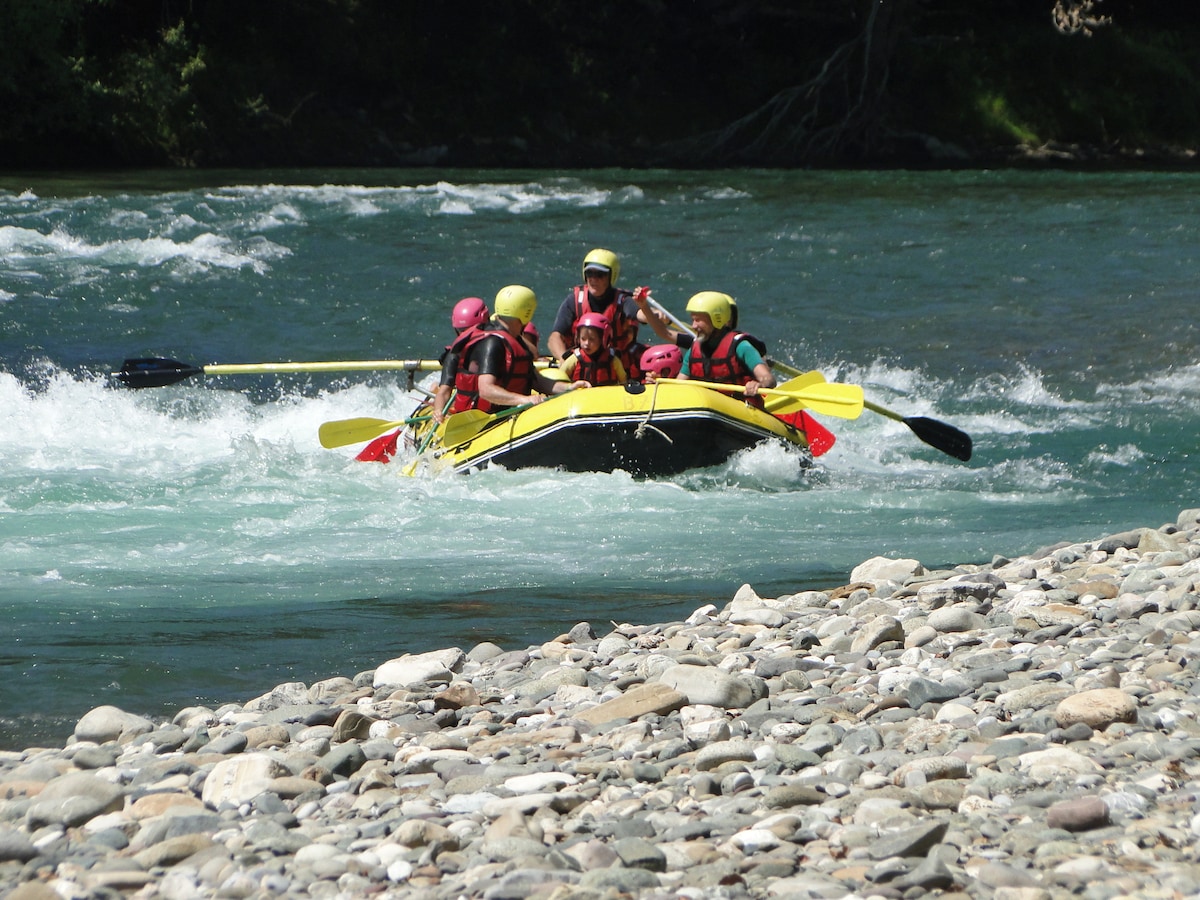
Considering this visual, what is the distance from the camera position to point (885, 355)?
1255cm

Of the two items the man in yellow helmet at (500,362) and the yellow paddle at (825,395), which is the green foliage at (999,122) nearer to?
the yellow paddle at (825,395)

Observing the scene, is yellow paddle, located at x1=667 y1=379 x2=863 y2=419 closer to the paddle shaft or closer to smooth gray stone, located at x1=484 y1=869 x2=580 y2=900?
the paddle shaft

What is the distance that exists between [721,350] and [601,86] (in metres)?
21.3

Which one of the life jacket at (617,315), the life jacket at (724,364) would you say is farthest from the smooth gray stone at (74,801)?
the life jacket at (617,315)

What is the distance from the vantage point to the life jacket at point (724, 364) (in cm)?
883

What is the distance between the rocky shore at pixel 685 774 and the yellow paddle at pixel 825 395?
11.4 ft

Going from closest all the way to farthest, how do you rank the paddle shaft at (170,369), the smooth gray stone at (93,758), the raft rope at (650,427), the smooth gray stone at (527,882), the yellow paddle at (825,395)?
the smooth gray stone at (527,882) < the smooth gray stone at (93,758) < the raft rope at (650,427) < the yellow paddle at (825,395) < the paddle shaft at (170,369)

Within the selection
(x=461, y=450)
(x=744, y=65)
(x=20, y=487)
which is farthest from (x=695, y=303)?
(x=744, y=65)

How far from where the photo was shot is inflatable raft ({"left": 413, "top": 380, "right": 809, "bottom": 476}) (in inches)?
327

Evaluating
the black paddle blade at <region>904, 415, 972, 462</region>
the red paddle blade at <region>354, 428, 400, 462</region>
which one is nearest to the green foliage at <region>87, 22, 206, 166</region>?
the red paddle blade at <region>354, 428, 400, 462</region>

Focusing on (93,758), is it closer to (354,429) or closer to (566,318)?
(354,429)

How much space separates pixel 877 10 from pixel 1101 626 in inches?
937

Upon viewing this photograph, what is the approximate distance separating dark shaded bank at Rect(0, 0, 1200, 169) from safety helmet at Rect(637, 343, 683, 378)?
17.8m

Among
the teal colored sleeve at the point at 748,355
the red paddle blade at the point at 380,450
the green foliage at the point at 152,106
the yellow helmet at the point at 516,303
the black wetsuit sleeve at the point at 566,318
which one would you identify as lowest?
the red paddle blade at the point at 380,450
